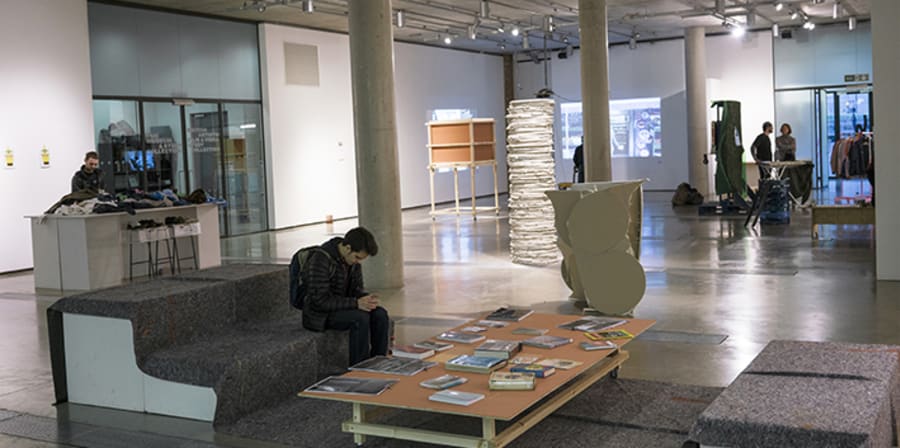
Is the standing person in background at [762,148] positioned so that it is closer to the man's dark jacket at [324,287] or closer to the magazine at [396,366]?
the man's dark jacket at [324,287]

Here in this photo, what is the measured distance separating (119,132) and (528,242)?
24.8ft

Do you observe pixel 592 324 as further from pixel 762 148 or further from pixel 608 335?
pixel 762 148

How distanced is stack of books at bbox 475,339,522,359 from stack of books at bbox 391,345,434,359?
279mm

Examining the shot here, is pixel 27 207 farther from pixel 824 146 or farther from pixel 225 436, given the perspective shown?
pixel 824 146

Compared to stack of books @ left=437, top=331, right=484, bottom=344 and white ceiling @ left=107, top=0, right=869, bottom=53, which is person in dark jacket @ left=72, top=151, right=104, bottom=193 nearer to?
white ceiling @ left=107, top=0, right=869, bottom=53

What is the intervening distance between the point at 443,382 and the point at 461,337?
104 cm

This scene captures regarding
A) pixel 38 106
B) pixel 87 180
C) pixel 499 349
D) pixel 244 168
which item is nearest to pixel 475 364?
pixel 499 349

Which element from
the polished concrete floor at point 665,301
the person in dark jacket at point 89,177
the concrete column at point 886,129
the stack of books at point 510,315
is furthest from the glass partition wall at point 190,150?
the concrete column at point 886,129

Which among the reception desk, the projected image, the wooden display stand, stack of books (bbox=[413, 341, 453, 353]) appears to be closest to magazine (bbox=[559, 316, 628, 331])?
stack of books (bbox=[413, 341, 453, 353])

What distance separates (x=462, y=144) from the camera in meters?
19.1

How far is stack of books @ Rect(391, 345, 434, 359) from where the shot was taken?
205 inches

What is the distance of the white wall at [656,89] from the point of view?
991 inches

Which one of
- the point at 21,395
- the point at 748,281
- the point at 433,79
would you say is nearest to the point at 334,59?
the point at 433,79

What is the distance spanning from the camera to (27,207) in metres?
13.5
